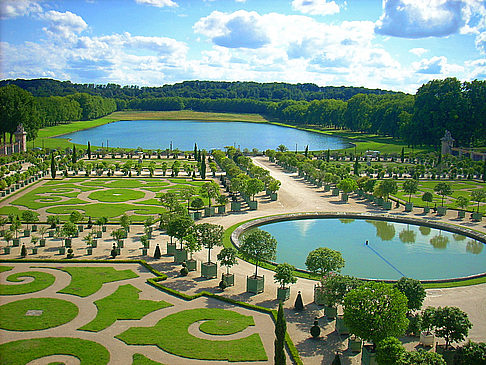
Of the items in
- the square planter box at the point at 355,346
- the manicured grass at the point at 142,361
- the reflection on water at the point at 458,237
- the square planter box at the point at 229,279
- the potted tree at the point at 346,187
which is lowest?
the manicured grass at the point at 142,361

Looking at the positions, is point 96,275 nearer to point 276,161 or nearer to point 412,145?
point 276,161

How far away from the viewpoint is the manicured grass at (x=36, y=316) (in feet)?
71.7

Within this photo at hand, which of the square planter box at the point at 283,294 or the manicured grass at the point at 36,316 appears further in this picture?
the square planter box at the point at 283,294

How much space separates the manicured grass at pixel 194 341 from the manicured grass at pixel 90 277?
18.5ft

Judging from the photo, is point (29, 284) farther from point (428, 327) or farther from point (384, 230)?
point (384, 230)

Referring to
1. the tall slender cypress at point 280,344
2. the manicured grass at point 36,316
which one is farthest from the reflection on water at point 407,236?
→ the manicured grass at point 36,316

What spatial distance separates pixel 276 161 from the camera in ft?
277

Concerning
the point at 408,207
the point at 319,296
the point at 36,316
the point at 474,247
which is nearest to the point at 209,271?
the point at 319,296

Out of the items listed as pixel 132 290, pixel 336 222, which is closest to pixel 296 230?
pixel 336 222

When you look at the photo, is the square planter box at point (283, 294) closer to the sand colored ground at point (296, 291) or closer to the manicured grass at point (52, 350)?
the sand colored ground at point (296, 291)

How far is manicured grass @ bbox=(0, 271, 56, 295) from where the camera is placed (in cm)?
2571

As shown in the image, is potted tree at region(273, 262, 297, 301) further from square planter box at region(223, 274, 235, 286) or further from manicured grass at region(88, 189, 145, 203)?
manicured grass at region(88, 189, 145, 203)

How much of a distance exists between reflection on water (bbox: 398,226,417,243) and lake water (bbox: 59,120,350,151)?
71.3 meters

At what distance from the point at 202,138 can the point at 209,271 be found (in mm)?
110770
